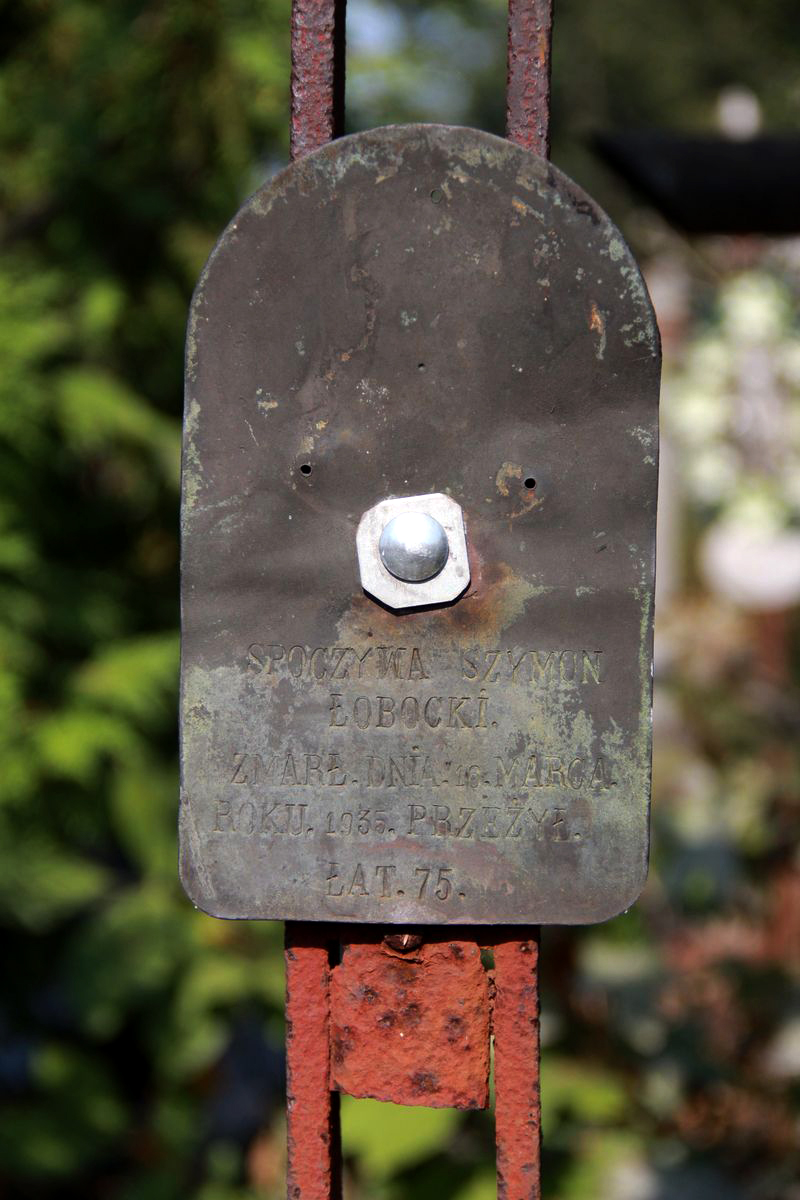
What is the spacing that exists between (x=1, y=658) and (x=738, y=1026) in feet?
9.66

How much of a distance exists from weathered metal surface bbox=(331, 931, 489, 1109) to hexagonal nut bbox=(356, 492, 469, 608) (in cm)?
36

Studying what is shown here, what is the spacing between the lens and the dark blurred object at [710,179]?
2.45 metres

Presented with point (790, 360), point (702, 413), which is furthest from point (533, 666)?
point (702, 413)

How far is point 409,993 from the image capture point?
49.4 inches

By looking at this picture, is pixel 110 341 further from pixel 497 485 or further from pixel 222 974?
pixel 497 485

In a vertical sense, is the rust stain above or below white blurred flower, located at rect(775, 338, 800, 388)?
below

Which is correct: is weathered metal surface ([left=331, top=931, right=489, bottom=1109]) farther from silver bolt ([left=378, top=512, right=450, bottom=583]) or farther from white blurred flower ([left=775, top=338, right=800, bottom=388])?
white blurred flower ([left=775, top=338, right=800, bottom=388])

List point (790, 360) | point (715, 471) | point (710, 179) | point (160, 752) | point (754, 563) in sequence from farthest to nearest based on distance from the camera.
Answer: point (160, 752) → point (754, 563) → point (715, 471) → point (790, 360) → point (710, 179)

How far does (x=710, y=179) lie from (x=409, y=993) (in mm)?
1850

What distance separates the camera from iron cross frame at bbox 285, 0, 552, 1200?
121 centimetres

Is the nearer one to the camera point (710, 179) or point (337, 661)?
point (337, 661)

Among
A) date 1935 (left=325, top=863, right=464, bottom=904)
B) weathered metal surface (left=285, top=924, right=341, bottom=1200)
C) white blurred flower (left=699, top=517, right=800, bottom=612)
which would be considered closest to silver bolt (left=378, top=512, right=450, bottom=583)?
date 1935 (left=325, top=863, right=464, bottom=904)

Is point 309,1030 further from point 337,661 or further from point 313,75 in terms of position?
point 313,75

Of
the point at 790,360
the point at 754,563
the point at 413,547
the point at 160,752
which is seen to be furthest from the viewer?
the point at 160,752
